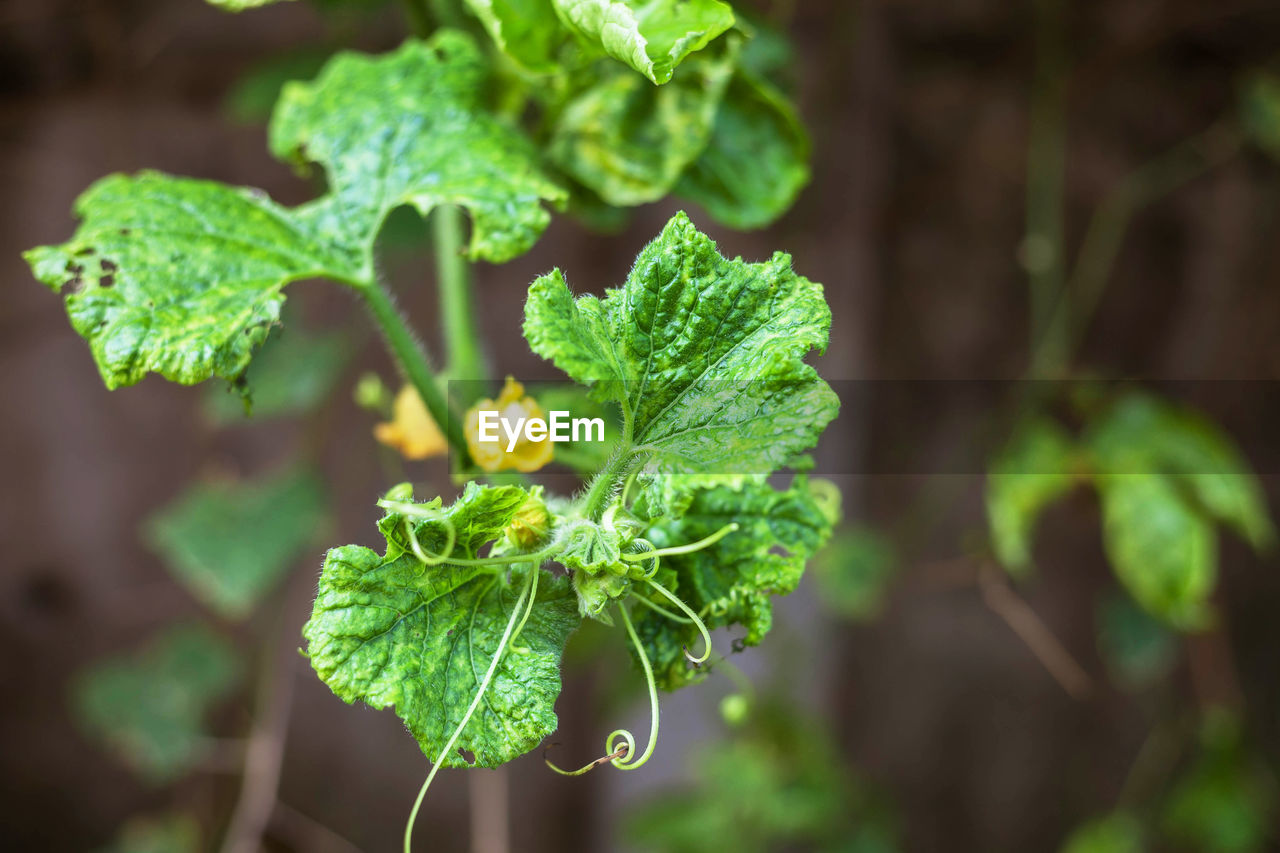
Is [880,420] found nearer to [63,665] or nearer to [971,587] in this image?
[971,587]

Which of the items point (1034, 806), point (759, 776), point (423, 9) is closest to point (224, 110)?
point (423, 9)

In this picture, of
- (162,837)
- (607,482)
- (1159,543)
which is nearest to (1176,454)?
(1159,543)

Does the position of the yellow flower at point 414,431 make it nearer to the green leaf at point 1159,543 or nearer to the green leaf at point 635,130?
the green leaf at point 635,130

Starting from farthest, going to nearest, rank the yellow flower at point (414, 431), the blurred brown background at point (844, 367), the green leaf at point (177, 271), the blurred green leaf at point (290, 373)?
the blurred brown background at point (844, 367) < the blurred green leaf at point (290, 373) < the yellow flower at point (414, 431) < the green leaf at point (177, 271)

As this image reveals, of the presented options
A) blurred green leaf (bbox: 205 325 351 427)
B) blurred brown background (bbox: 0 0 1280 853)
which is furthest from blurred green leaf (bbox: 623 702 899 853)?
blurred green leaf (bbox: 205 325 351 427)

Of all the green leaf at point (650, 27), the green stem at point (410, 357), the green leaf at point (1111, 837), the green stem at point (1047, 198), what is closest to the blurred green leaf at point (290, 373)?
the green stem at point (410, 357)

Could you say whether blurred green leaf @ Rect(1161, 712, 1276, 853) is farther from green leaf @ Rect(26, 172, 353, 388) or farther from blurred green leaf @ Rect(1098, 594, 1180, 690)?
green leaf @ Rect(26, 172, 353, 388)

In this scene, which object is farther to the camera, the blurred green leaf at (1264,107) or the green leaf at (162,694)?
the green leaf at (162,694)
